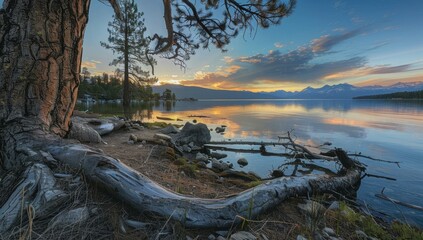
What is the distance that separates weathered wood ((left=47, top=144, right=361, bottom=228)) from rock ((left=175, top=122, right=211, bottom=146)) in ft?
18.8

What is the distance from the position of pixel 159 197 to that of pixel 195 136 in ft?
20.3

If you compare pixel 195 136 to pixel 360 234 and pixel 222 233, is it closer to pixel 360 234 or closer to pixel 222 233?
pixel 360 234

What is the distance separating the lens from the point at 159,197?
172cm

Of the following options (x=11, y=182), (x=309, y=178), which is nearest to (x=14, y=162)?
(x=11, y=182)

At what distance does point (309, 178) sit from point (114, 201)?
97.1 inches

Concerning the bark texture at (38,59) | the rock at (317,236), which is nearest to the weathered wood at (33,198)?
the bark texture at (38,59)

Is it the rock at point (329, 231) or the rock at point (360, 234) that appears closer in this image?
the rock at point (329, 231)

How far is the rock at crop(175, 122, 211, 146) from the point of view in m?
7.80

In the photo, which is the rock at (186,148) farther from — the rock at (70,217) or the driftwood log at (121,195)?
the rock at (70,217)

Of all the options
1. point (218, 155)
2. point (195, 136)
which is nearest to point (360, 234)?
point (218, 155)

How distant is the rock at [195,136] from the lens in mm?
7801

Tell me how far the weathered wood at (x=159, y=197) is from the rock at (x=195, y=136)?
5.72 m

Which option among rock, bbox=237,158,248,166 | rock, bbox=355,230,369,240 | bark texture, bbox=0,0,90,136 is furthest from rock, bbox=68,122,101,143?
rock, bbox=355,230,369,240

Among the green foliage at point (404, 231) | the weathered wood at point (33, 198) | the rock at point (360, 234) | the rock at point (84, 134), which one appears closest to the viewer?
the weathered wood at point (33, 198)
